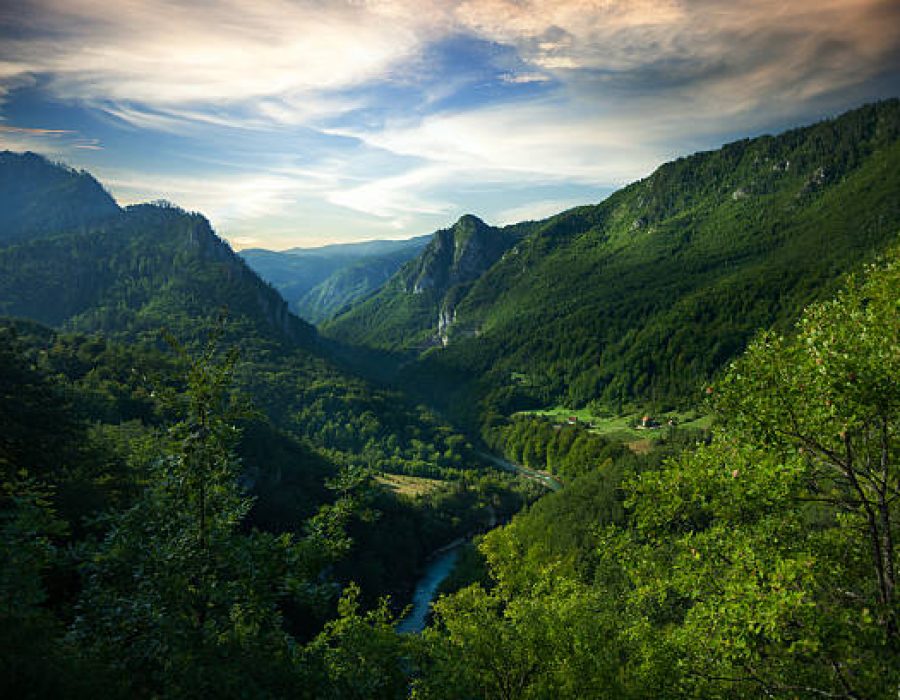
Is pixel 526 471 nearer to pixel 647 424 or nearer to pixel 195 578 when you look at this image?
pixel 647 424

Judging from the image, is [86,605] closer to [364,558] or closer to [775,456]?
[775,456]

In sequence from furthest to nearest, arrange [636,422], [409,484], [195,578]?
[636,422] → [409,484] → [195,578]

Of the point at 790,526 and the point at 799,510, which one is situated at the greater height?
the point at 799,510

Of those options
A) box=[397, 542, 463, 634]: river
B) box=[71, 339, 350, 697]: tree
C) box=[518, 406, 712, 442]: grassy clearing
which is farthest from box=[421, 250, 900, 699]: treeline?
box=[518, 406, 712, 442]: grassy clearing

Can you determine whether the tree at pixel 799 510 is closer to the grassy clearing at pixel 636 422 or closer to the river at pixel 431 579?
the river at pixel 431 579

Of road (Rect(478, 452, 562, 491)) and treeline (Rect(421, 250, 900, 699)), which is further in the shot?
road (Rect(478, 452, 562, 491))

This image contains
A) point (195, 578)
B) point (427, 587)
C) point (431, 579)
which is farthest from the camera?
point (431, 579)

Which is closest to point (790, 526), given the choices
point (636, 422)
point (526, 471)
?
point (526, 471)

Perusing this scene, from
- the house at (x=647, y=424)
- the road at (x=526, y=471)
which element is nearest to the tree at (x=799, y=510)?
the road at (x=526, y=471)

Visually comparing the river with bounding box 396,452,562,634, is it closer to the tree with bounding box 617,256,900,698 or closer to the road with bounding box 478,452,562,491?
the road with bounding box 478,452,562,491

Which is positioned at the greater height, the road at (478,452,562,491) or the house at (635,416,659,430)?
the house at (635,416,659,430)
